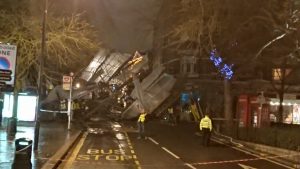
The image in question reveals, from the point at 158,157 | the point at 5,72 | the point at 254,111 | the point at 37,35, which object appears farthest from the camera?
the point at 254,111

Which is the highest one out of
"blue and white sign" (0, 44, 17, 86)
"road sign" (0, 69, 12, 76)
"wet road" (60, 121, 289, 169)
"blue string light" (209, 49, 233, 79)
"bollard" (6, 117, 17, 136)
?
"blue string light" (209, 49, 233, 79)

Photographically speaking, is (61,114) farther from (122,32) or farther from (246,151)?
(246,151)

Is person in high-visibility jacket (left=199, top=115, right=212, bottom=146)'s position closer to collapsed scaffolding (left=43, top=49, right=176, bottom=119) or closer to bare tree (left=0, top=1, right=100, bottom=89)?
bare tree (left=0, top=1, right=100, bottom=89)

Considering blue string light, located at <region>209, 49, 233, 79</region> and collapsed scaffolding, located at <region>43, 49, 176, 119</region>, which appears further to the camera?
collapsed scaffolding, located at <region>43, 49, 176, 119</region>

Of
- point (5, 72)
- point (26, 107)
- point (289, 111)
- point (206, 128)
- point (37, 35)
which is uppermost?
point (37, 35)

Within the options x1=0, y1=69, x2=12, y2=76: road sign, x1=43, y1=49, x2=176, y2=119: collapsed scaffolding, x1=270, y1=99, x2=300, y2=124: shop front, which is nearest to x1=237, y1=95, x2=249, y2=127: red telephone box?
x1=270, y1=99, x2=300, y2=124: shop front

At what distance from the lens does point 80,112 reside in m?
58.3

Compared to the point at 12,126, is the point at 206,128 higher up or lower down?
higher up

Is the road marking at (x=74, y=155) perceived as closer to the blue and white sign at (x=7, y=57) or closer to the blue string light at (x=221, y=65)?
the blue and white sign at (x=7, y=57)

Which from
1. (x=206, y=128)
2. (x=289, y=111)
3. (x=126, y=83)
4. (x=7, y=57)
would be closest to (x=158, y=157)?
(x=206, y=128)

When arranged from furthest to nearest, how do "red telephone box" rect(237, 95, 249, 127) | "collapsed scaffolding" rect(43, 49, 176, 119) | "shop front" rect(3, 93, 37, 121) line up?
"collapsed scaffolding" rect(43, 49, 176, 119) < "red telephone box" rect(237, 95, 249, 127) < "shop front" rect(3, 93, 37, 121)

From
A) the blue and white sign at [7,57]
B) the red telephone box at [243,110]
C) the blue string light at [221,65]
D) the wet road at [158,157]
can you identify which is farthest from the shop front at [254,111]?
the blue and white sign at [7,57]

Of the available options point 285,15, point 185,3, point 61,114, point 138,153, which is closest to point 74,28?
point 185,3

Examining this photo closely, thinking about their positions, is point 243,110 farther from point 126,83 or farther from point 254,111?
point 126,83
